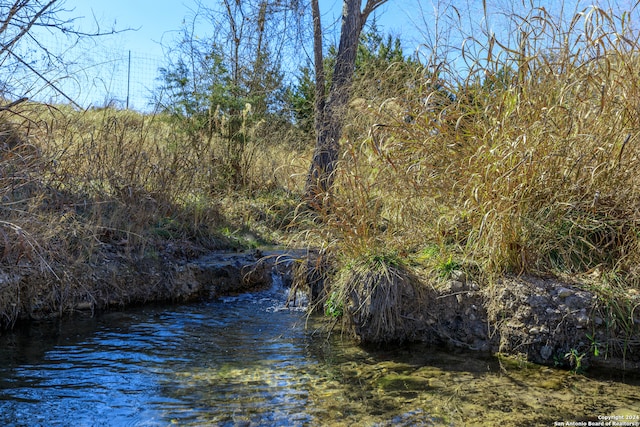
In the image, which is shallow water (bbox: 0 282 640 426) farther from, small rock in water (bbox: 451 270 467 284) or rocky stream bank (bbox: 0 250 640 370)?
small rock in water (bbox: 451 270 467 284)

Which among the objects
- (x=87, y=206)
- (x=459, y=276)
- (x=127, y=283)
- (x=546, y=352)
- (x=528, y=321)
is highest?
(x=87, y=206)

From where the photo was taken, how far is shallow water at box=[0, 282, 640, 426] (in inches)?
126

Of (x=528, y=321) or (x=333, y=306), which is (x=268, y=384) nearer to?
(x=333, y=306)

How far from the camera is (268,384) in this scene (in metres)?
3.71

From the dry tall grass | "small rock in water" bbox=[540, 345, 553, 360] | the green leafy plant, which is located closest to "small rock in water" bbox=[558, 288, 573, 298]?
"small rock in water" bbox=[540, 345, 553, 360]

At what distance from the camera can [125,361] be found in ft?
13.6

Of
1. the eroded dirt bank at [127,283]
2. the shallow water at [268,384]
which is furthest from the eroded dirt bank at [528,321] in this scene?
the eroded dirt bank at [127,283]

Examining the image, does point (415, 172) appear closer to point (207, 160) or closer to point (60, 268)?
point (60, 268)

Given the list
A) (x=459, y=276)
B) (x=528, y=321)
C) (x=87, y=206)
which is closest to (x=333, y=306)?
(x=459, y=276)

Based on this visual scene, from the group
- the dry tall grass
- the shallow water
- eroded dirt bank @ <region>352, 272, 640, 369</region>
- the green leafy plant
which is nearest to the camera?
the shallow water

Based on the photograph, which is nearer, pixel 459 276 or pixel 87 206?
pixel 459 276

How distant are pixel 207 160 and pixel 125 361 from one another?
5.47 m

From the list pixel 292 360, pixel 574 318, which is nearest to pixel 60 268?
pixel 292 360

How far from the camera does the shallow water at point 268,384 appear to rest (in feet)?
10.5
